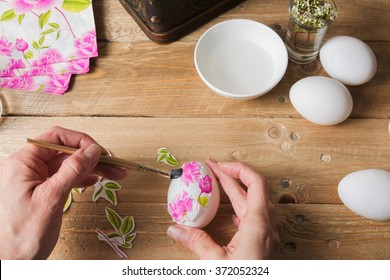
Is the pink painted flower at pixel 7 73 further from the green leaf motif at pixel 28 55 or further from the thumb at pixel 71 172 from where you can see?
the thumb at pixel 71 172

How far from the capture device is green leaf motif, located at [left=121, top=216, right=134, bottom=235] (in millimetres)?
833

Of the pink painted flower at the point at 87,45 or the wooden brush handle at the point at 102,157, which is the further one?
the pink painted flower at the point at 87,45

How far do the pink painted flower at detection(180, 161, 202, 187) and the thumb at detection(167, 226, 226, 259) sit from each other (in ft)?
0.28

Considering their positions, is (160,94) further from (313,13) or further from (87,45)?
(313,13)

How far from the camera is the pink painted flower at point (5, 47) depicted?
0.99 metres

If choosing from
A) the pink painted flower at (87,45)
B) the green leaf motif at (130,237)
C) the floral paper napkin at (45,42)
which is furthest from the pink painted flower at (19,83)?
the green leaf motif at (130,237)

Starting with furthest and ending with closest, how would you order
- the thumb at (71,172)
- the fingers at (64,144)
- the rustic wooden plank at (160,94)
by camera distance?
1. the rustic wooden plank at (160,94)
2. the fingers at (64,144)
3. the thumb at (71,172)

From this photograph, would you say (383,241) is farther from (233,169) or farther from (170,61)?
(170,61)

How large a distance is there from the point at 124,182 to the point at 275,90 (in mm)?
370

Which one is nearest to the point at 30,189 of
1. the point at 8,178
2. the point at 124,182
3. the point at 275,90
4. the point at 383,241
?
the point at 8,178

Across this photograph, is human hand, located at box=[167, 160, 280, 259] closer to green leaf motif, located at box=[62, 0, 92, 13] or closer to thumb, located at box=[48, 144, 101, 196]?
thumb, located at box=[48, 144, 101, 196]

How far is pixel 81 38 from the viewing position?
1005mm

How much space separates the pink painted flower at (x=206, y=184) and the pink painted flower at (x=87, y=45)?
400mm

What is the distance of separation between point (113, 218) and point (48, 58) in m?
0.40
